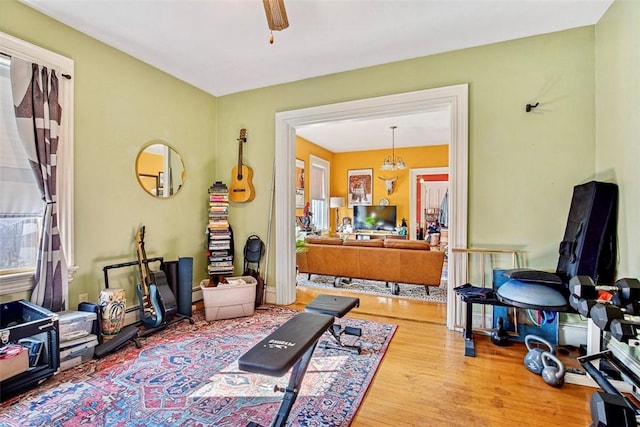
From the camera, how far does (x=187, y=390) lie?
196 cm

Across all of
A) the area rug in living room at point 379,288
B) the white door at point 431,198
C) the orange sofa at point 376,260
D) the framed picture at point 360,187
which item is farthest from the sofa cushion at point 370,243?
the white door at point 431,198

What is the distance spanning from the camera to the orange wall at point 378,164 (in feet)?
24.7

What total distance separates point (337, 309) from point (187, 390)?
111 centimetres

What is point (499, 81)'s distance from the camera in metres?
2.78

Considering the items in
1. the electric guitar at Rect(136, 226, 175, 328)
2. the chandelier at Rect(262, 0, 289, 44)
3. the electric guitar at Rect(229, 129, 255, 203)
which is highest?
the chandelier at Rect(262, 0, 289, 44)

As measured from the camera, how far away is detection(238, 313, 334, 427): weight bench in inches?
49.6

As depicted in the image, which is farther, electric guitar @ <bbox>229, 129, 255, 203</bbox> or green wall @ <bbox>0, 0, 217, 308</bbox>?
electric guitar @ <bbox>229, 129, 255, 203</bbox>

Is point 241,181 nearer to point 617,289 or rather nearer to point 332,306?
point 332,306

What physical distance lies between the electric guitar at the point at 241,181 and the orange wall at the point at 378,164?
3.18 m

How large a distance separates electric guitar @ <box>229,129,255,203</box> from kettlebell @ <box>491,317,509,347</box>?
2.95m

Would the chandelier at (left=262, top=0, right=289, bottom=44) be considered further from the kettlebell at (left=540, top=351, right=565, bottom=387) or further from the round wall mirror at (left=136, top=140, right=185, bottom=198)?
the kettlebell at (left=540, top=351, right=565, bottom=387)

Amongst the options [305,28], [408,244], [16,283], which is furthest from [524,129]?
[16,283]

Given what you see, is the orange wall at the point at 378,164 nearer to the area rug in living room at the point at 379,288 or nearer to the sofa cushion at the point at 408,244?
the area rug in living room at the point at 379,288

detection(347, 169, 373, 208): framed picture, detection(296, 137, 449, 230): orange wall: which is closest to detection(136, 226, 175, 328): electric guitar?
detection(296, 137, 449, 230): orange wall
